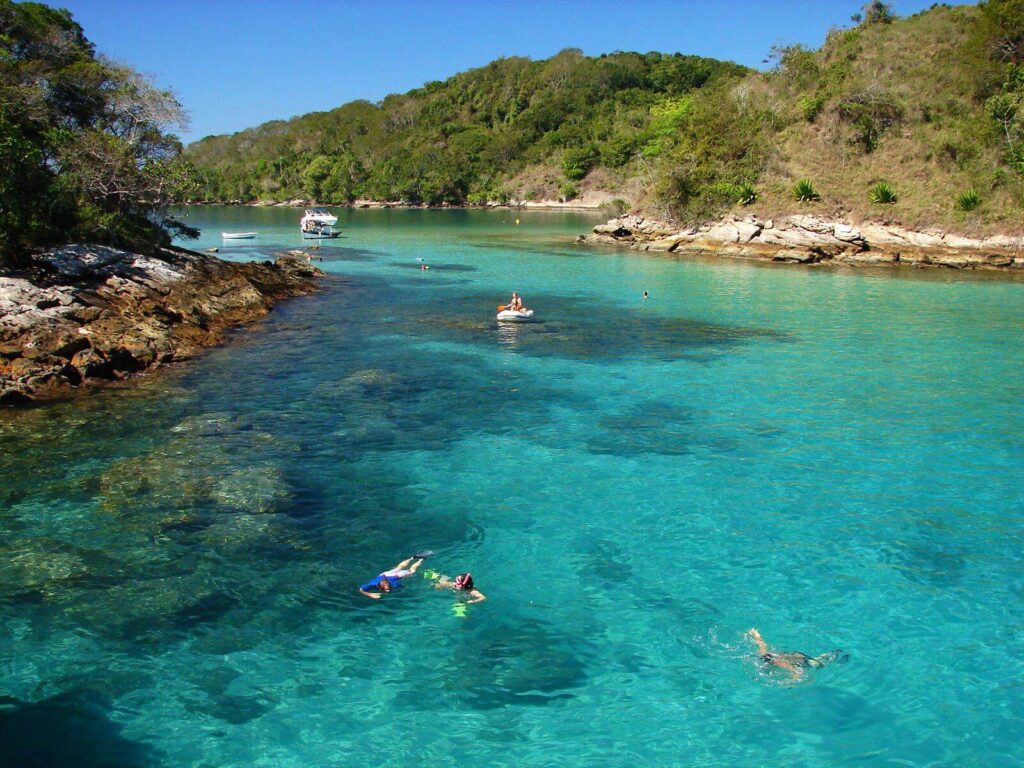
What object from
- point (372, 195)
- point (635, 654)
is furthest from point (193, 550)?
point (372, 195)

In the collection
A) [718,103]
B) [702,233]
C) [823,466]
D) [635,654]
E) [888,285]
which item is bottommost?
[635,654]

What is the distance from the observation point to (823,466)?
16.9 meters

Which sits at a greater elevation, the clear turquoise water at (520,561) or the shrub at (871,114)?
the shrub at (871,114)

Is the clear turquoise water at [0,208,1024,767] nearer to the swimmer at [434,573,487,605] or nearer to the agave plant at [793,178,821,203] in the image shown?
the swimmer at [434,573,487,605]

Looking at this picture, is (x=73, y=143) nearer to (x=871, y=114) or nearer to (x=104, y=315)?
(x=104, y=315)

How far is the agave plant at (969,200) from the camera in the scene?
5062 cm

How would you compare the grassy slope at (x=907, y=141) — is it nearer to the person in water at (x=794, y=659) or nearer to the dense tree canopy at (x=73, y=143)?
the dense tree canopy at (x=73, y=143)

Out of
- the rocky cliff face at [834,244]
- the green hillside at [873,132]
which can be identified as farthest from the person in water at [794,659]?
the rocky cliff face at [834,244]

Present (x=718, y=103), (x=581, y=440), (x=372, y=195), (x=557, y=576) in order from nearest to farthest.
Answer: (x=557, y=576) → (x=581, y=440) → (x=718, y=103) → (x=372, y=195)

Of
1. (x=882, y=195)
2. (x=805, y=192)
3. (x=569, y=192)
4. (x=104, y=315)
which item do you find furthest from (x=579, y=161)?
(x=104, y=315)

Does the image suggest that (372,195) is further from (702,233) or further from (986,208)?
(986,208)

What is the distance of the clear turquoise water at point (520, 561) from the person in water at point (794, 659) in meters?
0.20

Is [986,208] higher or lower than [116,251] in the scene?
higher

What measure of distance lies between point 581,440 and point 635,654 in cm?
Answer: 838
